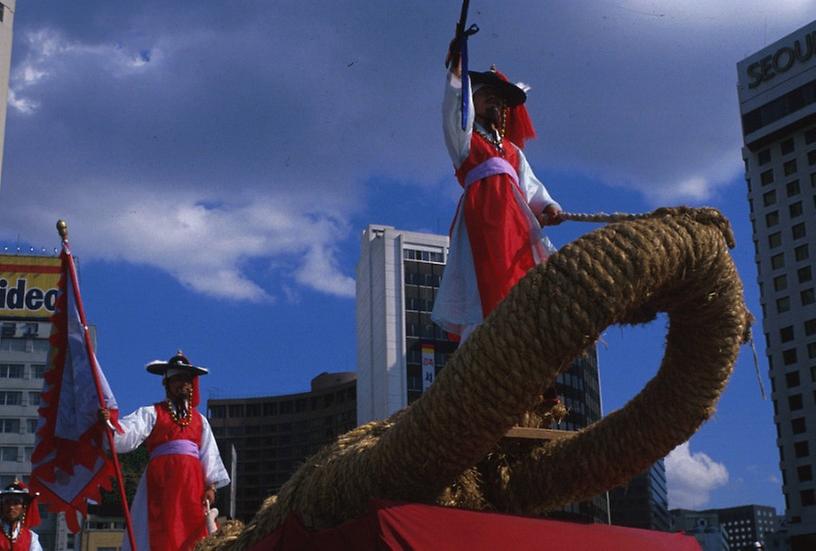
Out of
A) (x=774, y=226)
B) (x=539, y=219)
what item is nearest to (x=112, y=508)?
(x=774, y=226)

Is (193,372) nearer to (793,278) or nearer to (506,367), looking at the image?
(506,367)

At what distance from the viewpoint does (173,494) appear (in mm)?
5645

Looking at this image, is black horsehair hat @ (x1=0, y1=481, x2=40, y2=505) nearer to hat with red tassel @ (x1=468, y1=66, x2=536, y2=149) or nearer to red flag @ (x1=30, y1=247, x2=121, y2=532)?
red flag @ (x1=30, y1=247, x2=121, y2=532)

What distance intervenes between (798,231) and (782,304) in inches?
206

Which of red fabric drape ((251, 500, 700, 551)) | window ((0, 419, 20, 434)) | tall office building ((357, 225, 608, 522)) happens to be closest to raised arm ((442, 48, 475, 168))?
red fabric drape ((251, 500, 700, 551))

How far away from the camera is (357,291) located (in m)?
79.0

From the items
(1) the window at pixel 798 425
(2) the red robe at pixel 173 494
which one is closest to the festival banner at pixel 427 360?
(1) the window at pixel 798 425

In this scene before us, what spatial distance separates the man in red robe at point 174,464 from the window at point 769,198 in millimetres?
69449

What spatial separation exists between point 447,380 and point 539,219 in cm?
167

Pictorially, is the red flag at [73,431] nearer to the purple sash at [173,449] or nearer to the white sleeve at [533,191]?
the purple sash at [173,449]

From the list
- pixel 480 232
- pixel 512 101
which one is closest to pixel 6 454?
pixel 512 101

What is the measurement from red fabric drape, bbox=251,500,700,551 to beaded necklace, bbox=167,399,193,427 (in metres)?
2.44

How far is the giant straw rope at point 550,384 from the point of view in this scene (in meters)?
3.04

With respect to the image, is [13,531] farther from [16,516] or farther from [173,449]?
[173,449]
